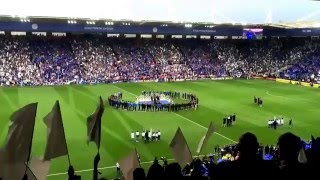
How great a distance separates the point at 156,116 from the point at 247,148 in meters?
30.5

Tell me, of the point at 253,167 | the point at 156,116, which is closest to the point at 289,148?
the point at 253,167

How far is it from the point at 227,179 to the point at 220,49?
76.4m

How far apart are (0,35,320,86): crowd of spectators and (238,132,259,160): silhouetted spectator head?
5396 centimetres

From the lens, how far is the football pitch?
24406mm

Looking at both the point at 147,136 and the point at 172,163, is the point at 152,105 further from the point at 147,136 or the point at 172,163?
the point at 172,163

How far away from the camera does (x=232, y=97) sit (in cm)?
4728

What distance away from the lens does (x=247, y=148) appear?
204 inches

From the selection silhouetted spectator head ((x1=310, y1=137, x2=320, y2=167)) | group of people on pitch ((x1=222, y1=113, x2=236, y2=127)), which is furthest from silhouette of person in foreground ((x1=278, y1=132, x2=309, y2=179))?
group of people on pitch ((x1=222, y1=113, x2=236, y2=127))

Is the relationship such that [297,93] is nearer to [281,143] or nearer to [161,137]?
[161,137]

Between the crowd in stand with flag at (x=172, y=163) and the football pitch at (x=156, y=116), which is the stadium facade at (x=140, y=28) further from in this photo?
the crowd in stand with flag at (x=172, y=163)

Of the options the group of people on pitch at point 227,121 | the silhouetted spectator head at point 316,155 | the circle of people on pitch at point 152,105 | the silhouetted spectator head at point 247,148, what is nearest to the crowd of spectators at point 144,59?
the circle of people on pitch at point 152,105

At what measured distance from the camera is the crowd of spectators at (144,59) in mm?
60438

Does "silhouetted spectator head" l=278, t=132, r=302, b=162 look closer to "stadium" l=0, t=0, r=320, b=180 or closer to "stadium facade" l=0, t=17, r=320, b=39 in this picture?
"stadium" l=0, t=0, r=320, b=180

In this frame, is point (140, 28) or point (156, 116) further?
point (140, 28)
